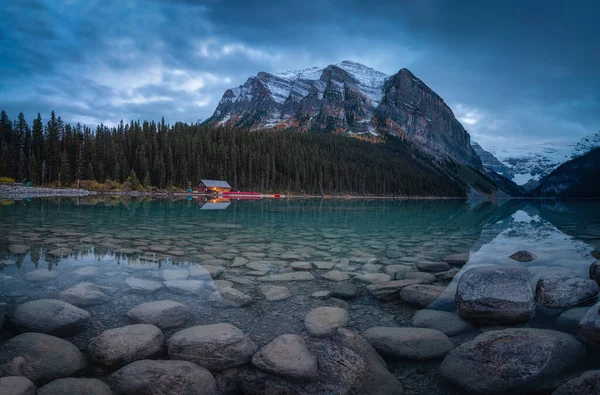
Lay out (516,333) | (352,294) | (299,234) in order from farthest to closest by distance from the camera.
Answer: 1. (299,234)
2. (352,294)
3. (516,333)

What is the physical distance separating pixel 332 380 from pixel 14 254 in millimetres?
9822

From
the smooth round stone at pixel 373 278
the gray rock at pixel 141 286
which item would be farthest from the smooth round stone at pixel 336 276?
the gray rock at pixel 141 286

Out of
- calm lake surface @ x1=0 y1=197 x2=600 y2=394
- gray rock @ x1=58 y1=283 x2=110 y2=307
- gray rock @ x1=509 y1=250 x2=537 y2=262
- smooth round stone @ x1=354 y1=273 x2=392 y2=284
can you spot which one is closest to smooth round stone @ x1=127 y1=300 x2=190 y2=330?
calm lake surface @ x1=0 y1=197 x2=600 y2=394

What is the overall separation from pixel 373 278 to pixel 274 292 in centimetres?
257

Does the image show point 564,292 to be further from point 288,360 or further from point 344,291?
point 288,360

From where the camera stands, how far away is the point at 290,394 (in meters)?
3.42

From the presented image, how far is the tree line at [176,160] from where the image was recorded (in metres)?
71.9

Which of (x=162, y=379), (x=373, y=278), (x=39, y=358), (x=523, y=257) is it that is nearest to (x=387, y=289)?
(x=373, y=278)

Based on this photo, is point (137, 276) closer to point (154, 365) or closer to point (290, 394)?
point (154, 365)

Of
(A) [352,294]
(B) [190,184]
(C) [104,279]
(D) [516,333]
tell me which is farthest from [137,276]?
(B) [190,184]

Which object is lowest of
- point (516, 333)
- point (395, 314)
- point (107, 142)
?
point (395, 314)

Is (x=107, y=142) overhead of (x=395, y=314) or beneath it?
overhead

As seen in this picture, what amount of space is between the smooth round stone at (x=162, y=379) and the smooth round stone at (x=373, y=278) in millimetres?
4830

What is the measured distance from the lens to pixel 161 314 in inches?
201
